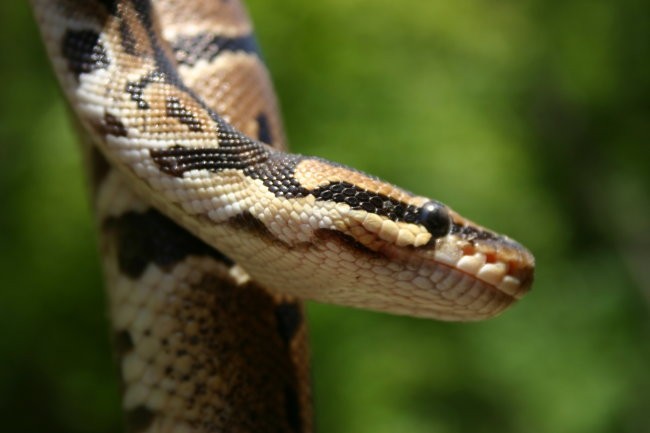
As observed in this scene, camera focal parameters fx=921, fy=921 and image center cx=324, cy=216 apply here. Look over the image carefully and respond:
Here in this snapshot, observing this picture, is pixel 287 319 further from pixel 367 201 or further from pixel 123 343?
pixel 367 201

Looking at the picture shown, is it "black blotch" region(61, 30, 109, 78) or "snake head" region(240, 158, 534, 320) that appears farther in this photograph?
"black blotch" region(61, 30, 109, 78)

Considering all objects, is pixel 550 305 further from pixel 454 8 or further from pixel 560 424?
pixel 454 8

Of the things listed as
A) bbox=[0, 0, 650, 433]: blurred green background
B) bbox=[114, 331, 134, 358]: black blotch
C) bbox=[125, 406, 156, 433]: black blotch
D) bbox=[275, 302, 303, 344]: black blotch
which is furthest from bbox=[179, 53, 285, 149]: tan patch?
bbox=[0, 0, 650, 433]: blurred green background

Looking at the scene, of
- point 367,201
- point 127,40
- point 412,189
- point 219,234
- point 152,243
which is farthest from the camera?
point 412,189

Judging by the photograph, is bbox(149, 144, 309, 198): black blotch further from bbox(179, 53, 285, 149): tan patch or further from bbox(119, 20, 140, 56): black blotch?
bbox(179, 53, 285, 149): tan patch

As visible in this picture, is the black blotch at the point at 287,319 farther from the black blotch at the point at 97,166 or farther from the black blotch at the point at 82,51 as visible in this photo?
the black blotch at the point at 82,51

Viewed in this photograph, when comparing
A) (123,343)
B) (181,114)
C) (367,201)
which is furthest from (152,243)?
(367,201)

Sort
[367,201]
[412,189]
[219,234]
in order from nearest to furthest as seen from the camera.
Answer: [367,201] → [219,234] → [412,189]

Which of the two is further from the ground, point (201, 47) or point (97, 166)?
point (201, 47)
